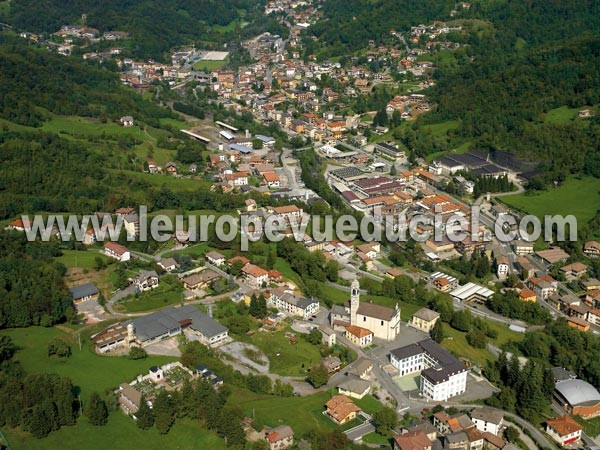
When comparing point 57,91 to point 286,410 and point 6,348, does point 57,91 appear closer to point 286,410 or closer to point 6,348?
point 6,348

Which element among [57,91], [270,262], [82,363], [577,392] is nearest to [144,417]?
[82,363]

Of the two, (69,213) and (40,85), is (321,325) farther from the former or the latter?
(40,85)

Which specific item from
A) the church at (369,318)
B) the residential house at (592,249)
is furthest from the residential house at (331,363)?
the residential house at (592,249)

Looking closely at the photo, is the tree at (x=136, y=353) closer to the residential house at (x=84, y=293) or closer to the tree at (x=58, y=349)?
the tree at (x=58, y=349)

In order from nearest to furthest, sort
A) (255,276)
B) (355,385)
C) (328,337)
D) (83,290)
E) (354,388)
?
(354,388) < (355,385) < (328,337) < (83,290) < (255,276)

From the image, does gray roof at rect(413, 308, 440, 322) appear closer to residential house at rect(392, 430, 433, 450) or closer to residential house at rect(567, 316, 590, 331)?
residential house at rect(567, 316, 590, 331)
